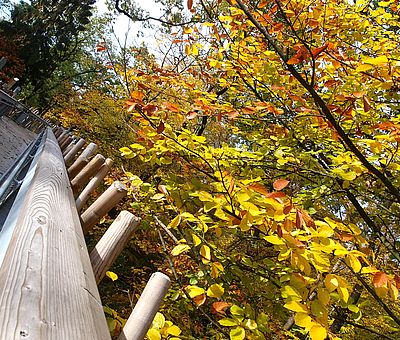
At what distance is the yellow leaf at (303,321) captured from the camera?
3.99 ft

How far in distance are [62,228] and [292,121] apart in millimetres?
2305

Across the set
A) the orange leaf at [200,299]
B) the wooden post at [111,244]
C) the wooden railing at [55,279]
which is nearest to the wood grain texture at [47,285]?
the wooden railing at [55,279]

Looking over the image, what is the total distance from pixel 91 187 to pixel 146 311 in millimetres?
1406

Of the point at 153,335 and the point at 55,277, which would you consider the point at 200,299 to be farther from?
the point at 55,277

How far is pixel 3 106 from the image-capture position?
7.10 meters

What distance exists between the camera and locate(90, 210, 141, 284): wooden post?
44.2 inches

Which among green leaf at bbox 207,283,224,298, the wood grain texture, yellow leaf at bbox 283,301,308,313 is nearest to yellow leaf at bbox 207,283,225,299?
green leaf at bbox 207,283,224,298

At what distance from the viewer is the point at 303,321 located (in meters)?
1.23

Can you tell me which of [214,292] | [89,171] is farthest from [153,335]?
[89,171]

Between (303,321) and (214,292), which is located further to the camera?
(214,292)

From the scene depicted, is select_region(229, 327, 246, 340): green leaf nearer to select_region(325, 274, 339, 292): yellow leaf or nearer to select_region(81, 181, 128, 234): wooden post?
select_region(325, 274, 339, 292): yellow leaf

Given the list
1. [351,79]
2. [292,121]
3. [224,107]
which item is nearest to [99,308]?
[224,107]

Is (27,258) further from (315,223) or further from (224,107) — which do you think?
(224,107)

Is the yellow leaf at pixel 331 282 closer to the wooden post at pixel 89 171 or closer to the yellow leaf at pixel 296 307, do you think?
the yellow leaf at pixel 296 307
